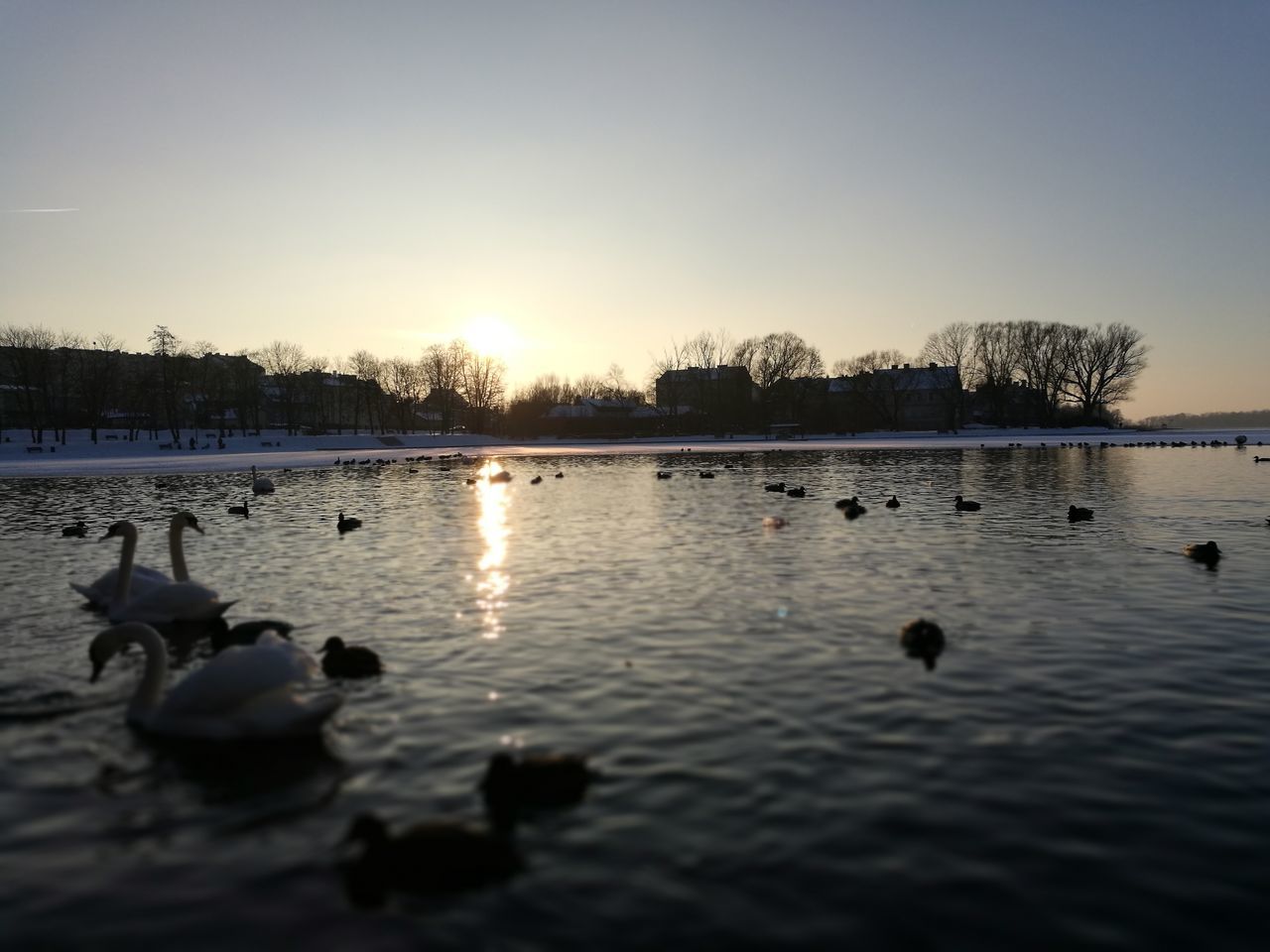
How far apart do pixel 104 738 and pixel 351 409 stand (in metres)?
188

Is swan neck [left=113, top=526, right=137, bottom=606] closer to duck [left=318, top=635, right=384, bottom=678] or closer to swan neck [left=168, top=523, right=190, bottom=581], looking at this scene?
swan neck [left=168, top=523, right=190, bottom=581]

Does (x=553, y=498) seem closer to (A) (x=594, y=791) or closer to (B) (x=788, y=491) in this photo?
(B) (x=788, y=491)

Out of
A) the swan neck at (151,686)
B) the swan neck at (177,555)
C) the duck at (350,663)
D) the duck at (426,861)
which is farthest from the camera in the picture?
the swan neck at (177,555)

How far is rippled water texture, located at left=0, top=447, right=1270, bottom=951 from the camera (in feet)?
16.8

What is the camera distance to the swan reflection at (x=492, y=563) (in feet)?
42.1

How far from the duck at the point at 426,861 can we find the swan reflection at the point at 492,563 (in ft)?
20.2

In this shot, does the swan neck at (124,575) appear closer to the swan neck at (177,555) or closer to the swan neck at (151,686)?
the swan neck at (177,555)

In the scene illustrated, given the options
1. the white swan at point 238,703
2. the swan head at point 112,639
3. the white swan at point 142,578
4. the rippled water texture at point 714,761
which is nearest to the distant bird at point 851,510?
the rippled water texture at point 714,761

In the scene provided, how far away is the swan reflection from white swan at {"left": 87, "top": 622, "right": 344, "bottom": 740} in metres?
4.03

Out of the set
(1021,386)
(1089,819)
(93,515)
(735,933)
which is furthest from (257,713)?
(1021,386)

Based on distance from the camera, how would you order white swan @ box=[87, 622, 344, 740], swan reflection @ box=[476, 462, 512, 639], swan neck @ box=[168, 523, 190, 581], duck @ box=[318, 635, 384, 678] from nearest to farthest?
white swan @ box=[87, 622, 344, 740]
duck @ box=[318, 635, 384, 678]
swan reflection @ box=[476, 462, 512, 639]
swan neck @ box=[168, 523, 190, 581]

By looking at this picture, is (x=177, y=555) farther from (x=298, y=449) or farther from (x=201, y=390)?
(x=201, y=390)

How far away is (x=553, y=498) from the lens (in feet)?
109

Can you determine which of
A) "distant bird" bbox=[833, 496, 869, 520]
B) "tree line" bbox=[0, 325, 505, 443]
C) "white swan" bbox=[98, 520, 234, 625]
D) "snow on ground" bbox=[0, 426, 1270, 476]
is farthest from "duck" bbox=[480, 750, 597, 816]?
"tree line" bbox=[0, 325, 505, 443]
